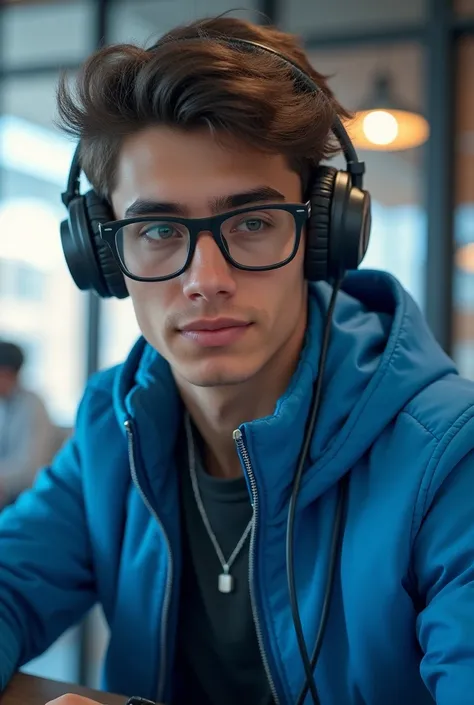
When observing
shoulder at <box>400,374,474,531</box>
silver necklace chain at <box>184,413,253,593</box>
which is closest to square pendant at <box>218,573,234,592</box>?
silver necklace chain at <box>184,413,253,593</box>

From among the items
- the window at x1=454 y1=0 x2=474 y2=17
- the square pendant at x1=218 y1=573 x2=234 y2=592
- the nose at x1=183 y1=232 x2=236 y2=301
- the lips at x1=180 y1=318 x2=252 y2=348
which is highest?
the window at x1=454 y1=0 x2=474 y2=17

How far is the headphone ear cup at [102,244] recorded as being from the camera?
1062 mm

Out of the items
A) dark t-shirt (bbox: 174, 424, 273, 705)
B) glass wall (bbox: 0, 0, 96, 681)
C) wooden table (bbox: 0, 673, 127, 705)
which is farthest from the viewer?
glass wall (bbox: 0, 0, 96, 681)

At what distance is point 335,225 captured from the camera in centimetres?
101

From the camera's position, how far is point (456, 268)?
2922mm

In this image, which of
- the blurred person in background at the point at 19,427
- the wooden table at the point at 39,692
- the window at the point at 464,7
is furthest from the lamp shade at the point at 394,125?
the wooden table at the point at 39,692

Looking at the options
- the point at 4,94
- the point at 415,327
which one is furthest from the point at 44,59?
the point at 415,327

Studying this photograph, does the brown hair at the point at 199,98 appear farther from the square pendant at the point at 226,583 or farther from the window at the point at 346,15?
the window at the point at 346,15

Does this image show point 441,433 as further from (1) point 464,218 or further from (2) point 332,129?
(1) point 464,218

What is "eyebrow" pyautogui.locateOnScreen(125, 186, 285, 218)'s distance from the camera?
0.96 metres

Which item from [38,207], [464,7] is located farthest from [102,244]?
[38,207]

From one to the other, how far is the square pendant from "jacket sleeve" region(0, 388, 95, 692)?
9.5 inches

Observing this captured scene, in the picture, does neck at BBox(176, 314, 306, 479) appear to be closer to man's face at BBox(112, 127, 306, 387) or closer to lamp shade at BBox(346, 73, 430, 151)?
man's face at BBox(112, 127, 306, 387)

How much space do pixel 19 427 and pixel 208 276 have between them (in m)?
2.72
